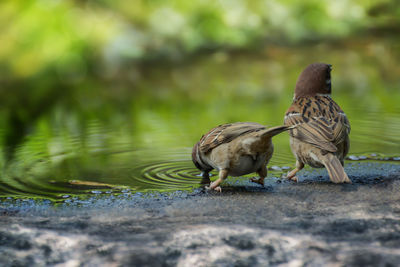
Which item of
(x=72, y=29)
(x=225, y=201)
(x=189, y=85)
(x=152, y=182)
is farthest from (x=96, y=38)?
(x=225, y=201)

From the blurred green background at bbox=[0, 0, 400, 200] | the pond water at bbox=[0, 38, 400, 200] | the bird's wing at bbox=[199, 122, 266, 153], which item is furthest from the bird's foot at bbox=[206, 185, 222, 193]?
the blurred green background at bbox=[0, 0, 400, 200]

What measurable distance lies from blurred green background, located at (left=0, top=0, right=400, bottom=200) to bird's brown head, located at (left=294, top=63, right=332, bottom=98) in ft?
6.13

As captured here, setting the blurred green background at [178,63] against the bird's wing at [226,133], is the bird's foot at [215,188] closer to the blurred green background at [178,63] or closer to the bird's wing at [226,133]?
the bird's wing at [226,133]

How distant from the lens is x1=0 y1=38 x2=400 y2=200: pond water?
554cm

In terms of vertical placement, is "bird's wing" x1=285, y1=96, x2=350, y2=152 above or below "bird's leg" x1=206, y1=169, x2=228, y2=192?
above

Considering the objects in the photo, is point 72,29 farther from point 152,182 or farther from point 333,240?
point 333,240

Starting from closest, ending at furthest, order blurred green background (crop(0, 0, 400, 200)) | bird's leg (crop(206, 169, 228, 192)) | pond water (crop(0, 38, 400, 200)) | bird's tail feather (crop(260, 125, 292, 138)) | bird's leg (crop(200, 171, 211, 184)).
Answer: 1. bird's tail feather (crop(260, 125, 292, 138))
2. bird's leg (crop(206, 169, 228, 192))
3. bird's leg (crop(200, 171, 211, 184))
4. pond water (crop(0, 38, 400, 200))
5. blurred green background (crop(0, 0, 400, 200))

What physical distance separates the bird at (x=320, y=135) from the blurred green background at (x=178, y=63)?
2.37m

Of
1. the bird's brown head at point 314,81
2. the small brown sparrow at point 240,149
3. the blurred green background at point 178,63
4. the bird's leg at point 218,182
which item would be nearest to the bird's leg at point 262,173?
the small brown sparrow at point 240,149

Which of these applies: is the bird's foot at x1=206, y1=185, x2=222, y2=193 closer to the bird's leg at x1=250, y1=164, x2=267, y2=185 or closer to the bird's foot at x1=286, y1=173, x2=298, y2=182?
the bird's leg at x1=250, y1=164, x2=267, y2=185

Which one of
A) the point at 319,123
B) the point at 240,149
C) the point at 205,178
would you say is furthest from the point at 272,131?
the point at 205,178

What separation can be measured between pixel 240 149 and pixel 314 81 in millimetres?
1618

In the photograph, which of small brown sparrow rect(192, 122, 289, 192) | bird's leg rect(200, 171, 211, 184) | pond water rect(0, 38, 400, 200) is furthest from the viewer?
pond water rect(0, 38, 400, 200)

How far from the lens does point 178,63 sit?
52.7 ft
